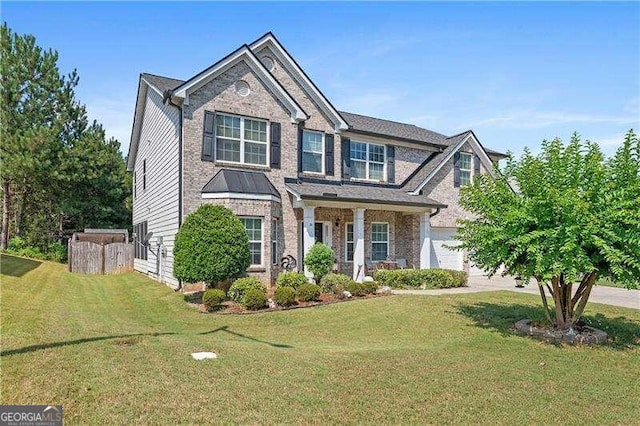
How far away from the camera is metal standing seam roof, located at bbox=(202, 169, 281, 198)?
14367mm

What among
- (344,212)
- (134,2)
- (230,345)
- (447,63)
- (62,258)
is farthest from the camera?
(62,258)

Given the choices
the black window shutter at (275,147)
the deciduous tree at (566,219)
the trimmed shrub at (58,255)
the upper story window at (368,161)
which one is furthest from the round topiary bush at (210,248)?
the trimmed shrub at (58,255)

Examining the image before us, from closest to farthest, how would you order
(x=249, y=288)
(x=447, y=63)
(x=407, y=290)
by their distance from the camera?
(x=249, y=288), (x=447, y=63), (x=407, y=290)

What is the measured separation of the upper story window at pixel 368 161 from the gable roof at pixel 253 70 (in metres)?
3.38

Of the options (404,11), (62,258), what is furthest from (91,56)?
(62,258)

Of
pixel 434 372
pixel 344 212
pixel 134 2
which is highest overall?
pixel 134 2

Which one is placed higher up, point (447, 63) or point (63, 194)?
point (447, 63)

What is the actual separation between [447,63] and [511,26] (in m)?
2.60

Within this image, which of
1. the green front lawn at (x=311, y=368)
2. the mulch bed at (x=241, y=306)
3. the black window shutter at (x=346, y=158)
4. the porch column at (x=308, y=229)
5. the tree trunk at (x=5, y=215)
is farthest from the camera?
the tree trunk at (x=5, y=215)

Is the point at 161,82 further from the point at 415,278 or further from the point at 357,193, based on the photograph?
the point at 415,278

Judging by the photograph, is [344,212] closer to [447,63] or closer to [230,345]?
[447,63]

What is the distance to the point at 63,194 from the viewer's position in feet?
102

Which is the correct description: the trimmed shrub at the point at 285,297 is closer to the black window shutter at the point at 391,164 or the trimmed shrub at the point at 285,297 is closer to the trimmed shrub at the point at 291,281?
the trimmed shrub at the point at 291,281

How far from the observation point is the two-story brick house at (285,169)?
48.6ft
